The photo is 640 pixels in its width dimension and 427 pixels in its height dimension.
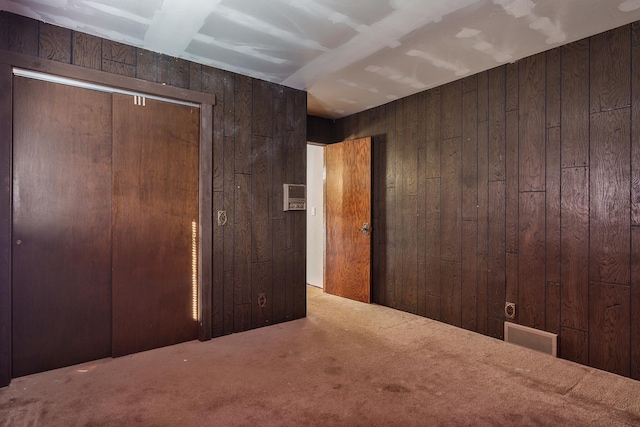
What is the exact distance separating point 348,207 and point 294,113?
151cm

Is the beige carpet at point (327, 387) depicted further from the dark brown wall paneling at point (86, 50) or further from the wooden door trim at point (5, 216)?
the dark brown wall paneling at point (86, 50)

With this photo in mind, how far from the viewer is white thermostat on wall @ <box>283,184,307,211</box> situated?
145 inches

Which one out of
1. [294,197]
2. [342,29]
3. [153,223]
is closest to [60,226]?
[153,223]

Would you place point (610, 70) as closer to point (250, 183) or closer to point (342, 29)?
point (342, 29)

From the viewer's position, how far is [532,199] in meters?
3.01

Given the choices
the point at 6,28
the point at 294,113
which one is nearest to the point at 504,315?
the point at 294,113

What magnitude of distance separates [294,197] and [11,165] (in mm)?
2228

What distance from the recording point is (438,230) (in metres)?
3.78

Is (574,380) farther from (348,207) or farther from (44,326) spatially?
A: (44,326)

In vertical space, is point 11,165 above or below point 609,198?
above

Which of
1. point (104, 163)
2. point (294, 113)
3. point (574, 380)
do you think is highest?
point (294, 113)

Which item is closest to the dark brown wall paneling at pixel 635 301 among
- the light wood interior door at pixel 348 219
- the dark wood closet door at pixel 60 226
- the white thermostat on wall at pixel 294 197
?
the light wood interior door at pixel 348 219

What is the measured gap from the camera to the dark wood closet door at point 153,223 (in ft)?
9.18

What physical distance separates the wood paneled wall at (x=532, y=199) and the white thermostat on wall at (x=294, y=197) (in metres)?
1.15
